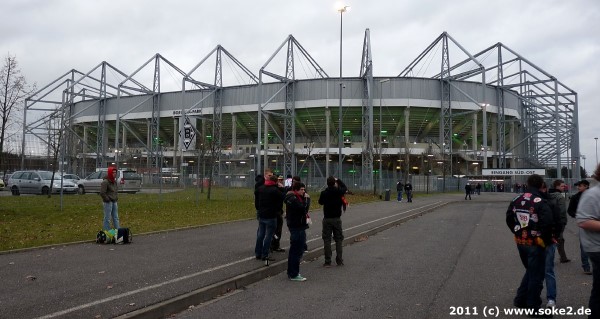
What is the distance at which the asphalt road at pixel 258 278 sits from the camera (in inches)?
225

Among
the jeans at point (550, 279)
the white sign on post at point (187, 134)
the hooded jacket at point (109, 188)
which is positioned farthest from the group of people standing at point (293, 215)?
the white sign on post at point (187, 134)

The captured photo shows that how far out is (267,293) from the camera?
267 inches

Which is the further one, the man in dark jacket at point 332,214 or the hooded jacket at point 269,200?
the man in dark jacket at point 332,214

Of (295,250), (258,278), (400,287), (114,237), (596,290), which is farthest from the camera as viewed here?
(114,237)

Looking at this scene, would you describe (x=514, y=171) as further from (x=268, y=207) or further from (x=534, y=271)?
(x=534, y=271)

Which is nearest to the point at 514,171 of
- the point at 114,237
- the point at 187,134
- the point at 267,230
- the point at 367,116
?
the point at 367,116

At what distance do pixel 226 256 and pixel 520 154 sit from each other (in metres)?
67.5

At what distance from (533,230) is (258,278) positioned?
14.0 feet

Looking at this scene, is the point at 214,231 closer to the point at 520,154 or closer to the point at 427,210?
the point at 427,210

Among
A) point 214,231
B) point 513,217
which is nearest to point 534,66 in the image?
point 214,231

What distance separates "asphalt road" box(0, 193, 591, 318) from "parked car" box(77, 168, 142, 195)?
66.6 ft

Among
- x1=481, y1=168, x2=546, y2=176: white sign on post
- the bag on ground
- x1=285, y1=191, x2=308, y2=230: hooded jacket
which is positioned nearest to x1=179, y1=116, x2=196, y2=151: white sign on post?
x1=481, y1=168, x2=546, y2=176: white sign on post

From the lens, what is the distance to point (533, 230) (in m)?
5.27

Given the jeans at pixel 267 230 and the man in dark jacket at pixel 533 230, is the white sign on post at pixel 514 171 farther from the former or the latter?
the man in dark jacket at pixel 533 230
